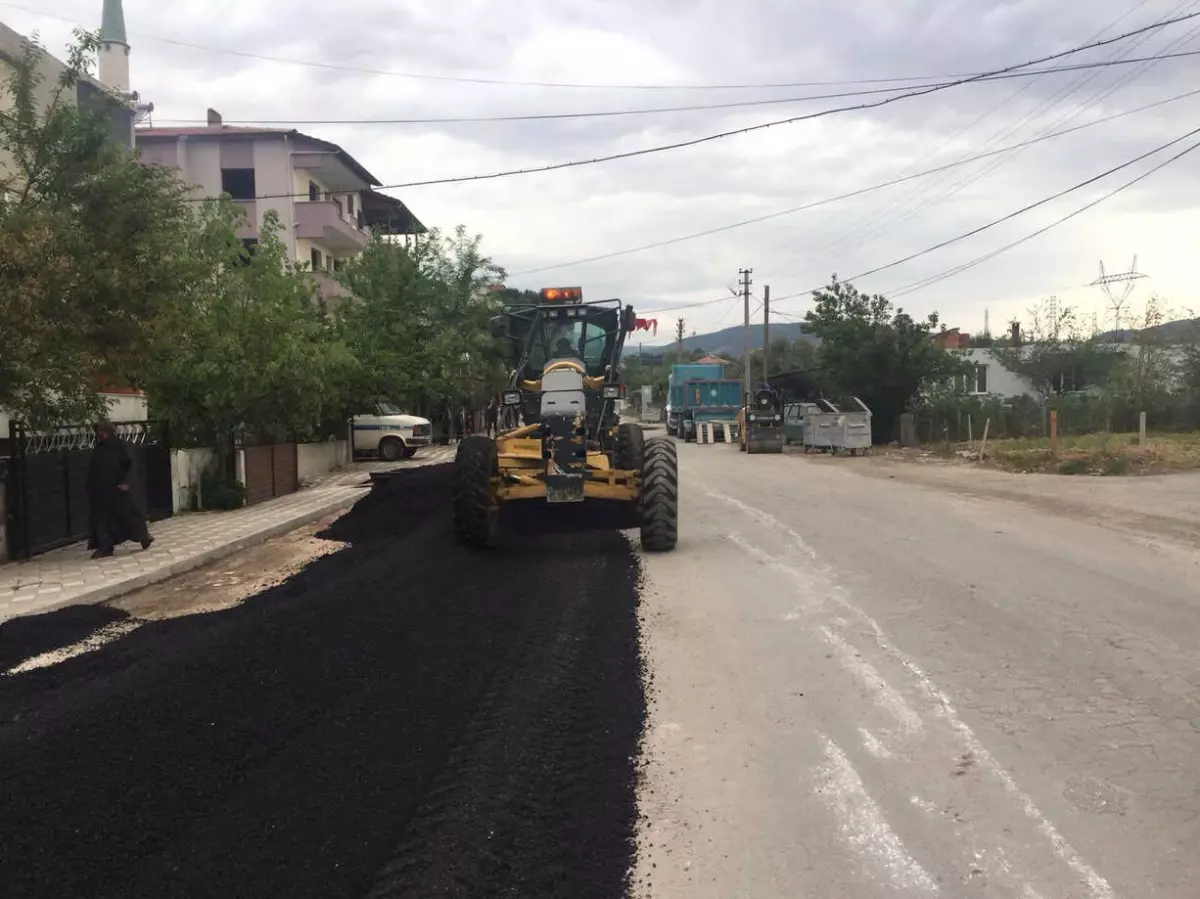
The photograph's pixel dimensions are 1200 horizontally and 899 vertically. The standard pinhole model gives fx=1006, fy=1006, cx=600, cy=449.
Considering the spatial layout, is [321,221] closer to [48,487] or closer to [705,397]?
[705,397]

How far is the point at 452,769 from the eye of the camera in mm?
4746

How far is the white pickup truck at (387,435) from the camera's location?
29500 millimetres

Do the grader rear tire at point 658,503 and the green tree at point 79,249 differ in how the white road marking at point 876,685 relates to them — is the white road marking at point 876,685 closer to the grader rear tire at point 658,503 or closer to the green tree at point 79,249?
the grader rear tire at point 658,503

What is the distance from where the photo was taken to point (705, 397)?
4169 cm

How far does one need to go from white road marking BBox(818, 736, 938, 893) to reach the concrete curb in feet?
22.7

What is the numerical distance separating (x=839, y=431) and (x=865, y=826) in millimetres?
26195

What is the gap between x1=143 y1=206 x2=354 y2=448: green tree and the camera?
52.6ft

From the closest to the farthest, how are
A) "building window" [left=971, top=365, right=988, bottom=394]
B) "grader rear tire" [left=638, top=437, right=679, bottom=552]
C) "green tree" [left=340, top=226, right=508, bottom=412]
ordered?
"grader rear tire" [left=638, top=437, right=679, bottom=552], "green tree" [left=340, top=226, right=508, bottom=412], "building window" [left=971, top=365, right=988, bottom=394]

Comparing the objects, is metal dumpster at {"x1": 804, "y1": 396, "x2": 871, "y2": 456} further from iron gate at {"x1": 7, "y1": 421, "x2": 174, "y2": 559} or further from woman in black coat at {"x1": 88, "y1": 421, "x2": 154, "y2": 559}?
woman in black coat at {"x1": 88, "y1": 421, "x2": 154, "y2": 559}

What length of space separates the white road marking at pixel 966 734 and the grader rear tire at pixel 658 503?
1.02 metres

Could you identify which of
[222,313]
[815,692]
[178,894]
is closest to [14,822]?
[178,894]

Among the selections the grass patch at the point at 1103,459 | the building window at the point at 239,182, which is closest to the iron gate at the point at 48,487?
the grass patch at the point at 1103,459

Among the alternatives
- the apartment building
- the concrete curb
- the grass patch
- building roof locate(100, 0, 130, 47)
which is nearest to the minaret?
building roof locate(100, 0, 130, 47)

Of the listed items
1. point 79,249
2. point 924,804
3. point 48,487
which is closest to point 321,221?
point 48,487
